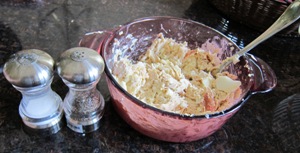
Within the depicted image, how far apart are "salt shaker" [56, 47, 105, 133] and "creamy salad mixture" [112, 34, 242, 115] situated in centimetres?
7

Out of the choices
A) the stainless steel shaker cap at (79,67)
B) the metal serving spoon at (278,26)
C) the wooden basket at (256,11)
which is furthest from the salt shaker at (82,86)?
the wooden basket at (256,11)

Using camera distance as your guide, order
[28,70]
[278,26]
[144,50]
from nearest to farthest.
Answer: [28,70], [278,26], [144,50]

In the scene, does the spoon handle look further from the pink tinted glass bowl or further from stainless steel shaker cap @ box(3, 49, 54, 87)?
stainless steel shaker cap @ box(3, 49, 54, 87)

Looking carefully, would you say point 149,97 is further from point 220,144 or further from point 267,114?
point 267,114

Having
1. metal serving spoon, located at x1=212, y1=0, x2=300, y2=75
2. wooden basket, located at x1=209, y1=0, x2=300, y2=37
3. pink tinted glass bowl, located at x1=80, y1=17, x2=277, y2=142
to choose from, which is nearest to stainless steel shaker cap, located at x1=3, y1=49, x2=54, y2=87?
pink tinted glass bowl, located at x1=80, y1=17, x2=277, y2=142

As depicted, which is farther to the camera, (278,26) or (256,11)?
(256,11)

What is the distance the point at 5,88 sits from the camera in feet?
2.32

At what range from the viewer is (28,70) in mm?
533

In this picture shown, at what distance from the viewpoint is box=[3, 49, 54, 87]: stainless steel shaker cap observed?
53 centimetres

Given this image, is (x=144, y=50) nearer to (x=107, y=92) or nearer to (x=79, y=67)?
(x=107, y=92)

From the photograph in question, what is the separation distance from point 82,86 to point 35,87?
8 cm

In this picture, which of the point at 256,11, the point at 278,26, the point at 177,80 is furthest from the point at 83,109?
the point at 256,11

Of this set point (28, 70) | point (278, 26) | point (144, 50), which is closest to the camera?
point (28, 70)

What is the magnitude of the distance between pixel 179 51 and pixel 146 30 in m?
0.09
